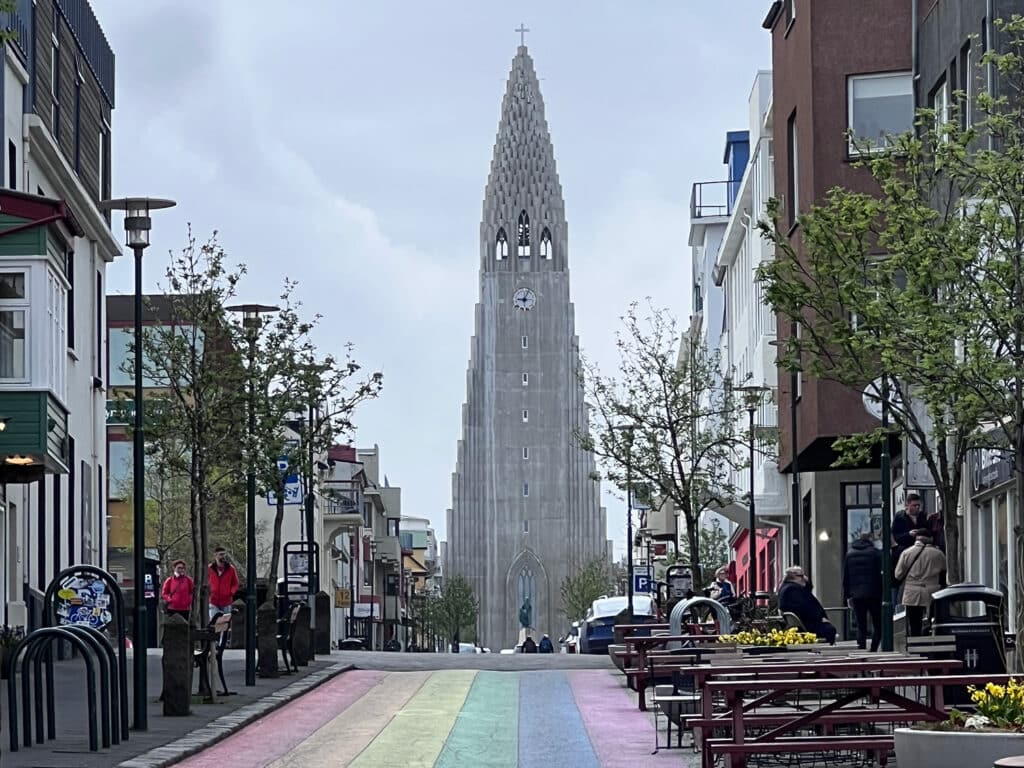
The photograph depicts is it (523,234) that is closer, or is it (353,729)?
(353,729)

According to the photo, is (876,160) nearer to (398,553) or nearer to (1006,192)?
(1006,192)

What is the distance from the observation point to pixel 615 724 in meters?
23.0

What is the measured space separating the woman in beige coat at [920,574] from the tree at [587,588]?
113299mm

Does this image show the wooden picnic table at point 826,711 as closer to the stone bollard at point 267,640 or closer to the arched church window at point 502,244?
the stone bollard at point 267,640

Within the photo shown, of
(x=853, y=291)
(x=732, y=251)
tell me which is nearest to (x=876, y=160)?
(x=853, y=291)

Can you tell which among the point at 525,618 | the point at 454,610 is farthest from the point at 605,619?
the point at 525,618

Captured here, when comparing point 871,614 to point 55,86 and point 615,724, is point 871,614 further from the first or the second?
point 55,86

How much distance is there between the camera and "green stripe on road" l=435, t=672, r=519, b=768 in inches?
739

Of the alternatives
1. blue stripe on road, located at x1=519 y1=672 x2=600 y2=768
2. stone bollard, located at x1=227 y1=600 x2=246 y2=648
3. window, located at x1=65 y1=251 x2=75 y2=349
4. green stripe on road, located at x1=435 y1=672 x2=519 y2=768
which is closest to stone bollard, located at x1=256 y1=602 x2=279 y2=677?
green stripe on road, located at x1=435 y1=672 x2=519 y2=768

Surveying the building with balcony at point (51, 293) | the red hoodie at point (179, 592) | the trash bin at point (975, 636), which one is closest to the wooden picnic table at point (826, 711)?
the trash bin at point (975, 636)

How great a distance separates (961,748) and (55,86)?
32.8m

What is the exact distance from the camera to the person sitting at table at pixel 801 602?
98.1 ft

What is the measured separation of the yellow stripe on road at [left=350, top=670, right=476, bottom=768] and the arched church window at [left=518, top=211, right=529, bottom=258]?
151m

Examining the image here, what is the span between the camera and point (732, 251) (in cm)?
7369
